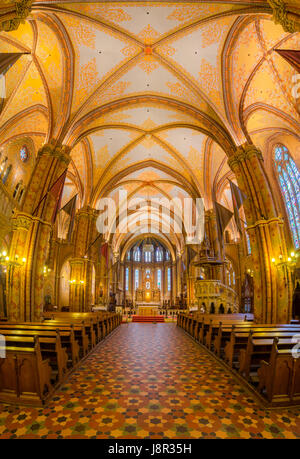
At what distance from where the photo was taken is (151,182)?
2608 cm

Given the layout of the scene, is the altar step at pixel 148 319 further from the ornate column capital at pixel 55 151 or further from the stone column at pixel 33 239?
the ornate column capital at pixel 55 151

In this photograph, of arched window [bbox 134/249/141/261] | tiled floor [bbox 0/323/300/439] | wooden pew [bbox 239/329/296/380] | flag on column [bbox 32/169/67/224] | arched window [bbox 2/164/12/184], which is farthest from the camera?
arched window [bbox 134/249/141/261]

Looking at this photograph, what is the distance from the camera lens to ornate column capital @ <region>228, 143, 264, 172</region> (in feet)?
39.7

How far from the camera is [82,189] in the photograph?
19797mm

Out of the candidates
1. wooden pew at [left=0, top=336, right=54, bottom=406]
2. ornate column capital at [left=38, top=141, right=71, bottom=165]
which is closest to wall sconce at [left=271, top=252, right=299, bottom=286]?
wooden pew at [left=0, top=336, right=54, bottom=406]

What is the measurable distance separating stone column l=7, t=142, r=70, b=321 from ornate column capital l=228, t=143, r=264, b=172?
8.73m

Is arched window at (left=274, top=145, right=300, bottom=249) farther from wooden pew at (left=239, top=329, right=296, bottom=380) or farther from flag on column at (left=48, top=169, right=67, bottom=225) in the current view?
flag on column at (left=48, top=169, right=67, bottom=225)

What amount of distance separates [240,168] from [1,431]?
12.7 metres

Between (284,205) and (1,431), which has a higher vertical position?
(284,205)

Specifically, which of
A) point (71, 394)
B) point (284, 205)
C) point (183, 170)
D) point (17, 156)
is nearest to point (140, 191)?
point (183, 170)

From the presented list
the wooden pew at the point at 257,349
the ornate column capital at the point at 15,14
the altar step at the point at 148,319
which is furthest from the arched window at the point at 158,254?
the ornate column capital at the point at 15,14

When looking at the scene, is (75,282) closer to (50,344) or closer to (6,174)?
(6,174)

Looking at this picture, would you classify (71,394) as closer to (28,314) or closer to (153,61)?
(28,314)

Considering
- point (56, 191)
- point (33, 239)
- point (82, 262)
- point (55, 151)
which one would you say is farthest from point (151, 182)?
point (33, 239)
